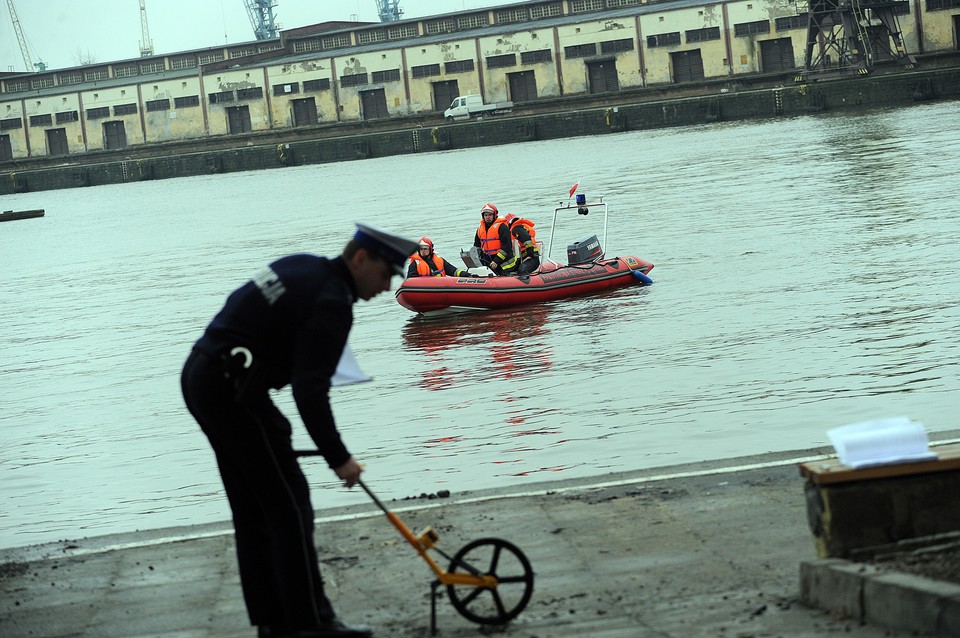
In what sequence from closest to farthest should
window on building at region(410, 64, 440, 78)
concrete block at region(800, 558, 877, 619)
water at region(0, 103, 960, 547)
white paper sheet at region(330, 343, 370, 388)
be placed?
concrete block at region(800, 558, 877, 619)
white paper sheet at region(330, 343, 370, 388)
water at region(0, 103, 960, 547)
window on building at region(410, 64, 440, 78)

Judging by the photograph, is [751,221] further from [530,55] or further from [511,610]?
[530,55]

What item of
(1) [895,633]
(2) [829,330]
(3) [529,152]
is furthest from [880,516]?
(3) [529,152]

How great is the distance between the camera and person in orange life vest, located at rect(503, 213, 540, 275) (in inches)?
787

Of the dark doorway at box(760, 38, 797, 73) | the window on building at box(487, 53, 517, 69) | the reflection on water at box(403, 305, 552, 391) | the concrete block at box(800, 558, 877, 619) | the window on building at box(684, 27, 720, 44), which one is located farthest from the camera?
the window on building at box(487, 53, 517, 69)

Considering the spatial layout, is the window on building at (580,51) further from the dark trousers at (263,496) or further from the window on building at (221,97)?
the dark trousers at (263,496)

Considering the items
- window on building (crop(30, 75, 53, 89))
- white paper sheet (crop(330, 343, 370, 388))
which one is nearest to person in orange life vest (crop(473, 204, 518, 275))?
→ white paper sheet (crop(330, 343, 370, 388))

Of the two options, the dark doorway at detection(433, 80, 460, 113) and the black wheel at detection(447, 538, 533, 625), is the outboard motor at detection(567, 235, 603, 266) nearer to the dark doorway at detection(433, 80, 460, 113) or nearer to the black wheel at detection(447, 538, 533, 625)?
the black wheel at detection(447, 538, 533, 625)

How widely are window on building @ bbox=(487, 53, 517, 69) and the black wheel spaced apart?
78424 millimetres

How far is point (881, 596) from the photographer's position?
14.6 feet

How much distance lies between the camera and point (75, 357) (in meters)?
21.8

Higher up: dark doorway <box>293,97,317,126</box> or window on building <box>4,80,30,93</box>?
window on building <box>4,80,30,93</box>

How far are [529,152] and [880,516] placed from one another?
2505 inches

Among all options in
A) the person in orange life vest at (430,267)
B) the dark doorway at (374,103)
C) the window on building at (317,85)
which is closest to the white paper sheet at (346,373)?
the person in orange life vest at (430,267)

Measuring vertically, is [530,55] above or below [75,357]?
above
